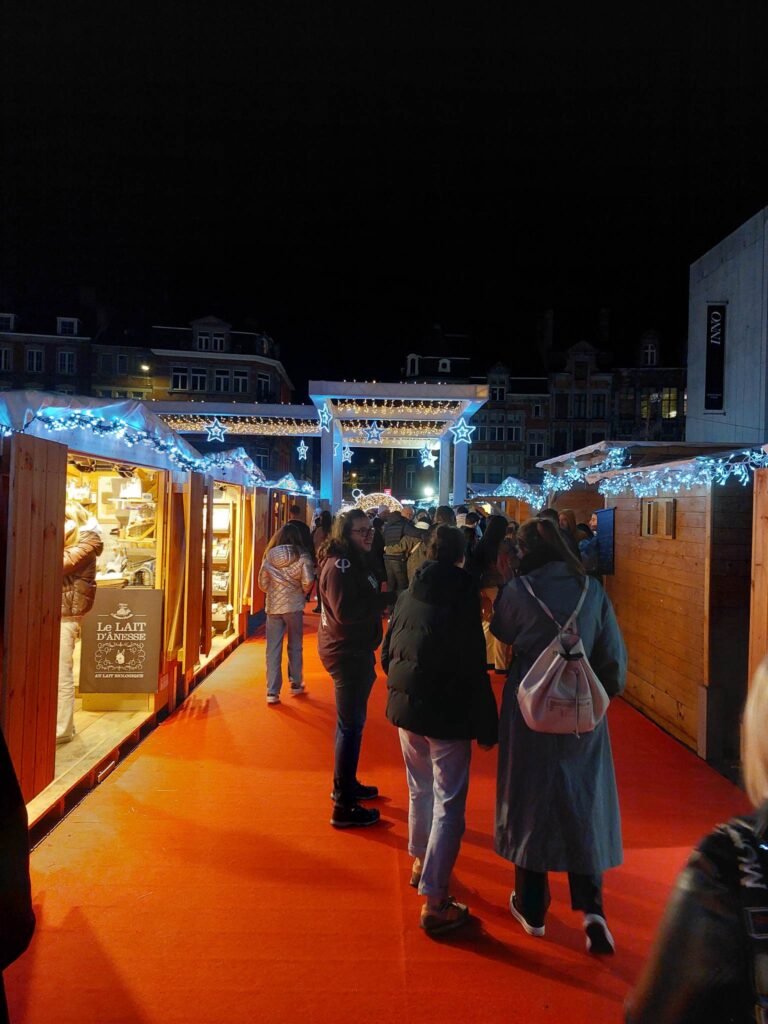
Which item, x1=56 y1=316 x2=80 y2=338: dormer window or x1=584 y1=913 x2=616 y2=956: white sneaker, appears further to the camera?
x1=56 y1=316 x2=80 y2=338: dormer window

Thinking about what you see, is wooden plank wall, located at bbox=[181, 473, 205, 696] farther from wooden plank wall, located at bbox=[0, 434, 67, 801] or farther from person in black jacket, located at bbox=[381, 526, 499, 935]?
person in black jacket, located at bbox=[381, 526, 499, 935]

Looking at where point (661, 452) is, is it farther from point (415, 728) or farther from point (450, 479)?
point (450, 479)

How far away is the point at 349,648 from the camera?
414 centimetres

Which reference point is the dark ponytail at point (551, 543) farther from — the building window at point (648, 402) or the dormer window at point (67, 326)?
the building window at point (648, 402)

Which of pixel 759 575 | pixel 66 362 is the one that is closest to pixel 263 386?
pixel 66 362

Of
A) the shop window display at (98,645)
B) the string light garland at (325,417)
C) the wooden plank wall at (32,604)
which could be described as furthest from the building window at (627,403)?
the wooden plank wall at (32,604)

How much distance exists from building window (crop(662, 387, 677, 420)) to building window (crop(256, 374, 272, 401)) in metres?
24.4

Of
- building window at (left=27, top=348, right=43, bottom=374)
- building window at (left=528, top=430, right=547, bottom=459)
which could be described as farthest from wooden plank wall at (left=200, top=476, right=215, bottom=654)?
building window at (left=528, top=430, right=547, bottom=459)

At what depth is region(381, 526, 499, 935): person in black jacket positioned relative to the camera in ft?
9.85

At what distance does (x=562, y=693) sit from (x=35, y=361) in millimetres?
38966

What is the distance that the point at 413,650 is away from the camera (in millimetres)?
3088

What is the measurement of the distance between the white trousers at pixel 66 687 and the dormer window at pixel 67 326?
34.8m

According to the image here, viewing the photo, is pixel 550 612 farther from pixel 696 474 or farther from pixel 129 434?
pixel 129 434

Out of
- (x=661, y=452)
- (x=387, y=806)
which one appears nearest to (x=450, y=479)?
(x=661, y=452)
